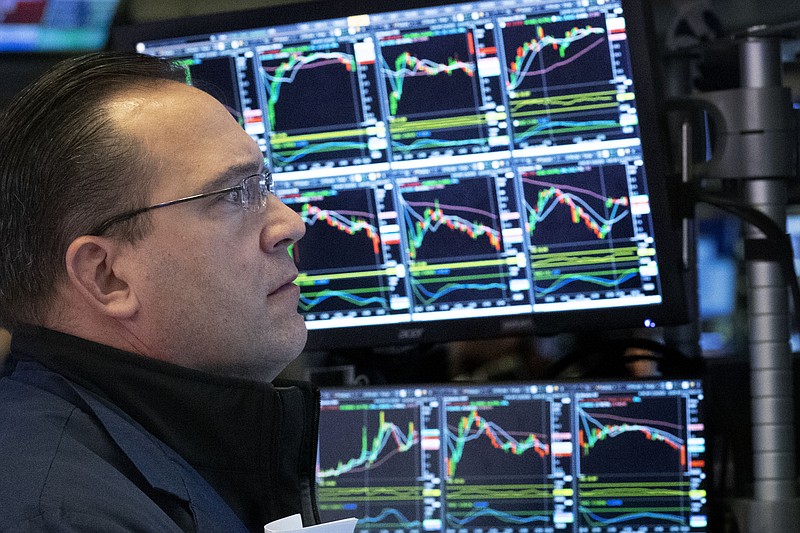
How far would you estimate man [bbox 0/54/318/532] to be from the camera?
958 millimetres

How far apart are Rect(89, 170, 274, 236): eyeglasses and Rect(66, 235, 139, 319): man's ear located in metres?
0.02

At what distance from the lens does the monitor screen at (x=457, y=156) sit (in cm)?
141

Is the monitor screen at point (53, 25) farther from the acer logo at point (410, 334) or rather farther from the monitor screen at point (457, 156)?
the acer logo at point (410, 334)

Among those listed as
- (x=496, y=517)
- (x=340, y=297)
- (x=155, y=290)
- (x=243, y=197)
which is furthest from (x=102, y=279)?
(x=496, y=517)

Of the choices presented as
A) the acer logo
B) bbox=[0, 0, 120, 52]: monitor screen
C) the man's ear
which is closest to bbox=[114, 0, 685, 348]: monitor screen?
the acer logo

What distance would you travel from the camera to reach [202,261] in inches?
39.8

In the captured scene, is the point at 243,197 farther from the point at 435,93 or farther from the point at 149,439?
the point at 435,93

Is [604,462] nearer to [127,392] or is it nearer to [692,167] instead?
[692,167]

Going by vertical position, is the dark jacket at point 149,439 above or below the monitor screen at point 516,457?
above

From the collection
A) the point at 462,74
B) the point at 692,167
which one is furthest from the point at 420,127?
the point at 692,167

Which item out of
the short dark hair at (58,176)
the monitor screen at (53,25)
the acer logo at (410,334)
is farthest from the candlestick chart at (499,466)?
the monitor screen at (53,25)

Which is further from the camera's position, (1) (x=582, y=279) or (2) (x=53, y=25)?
(2) (x=53, y=25)

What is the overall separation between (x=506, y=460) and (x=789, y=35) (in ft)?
2.17

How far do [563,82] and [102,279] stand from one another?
683 millimetres
